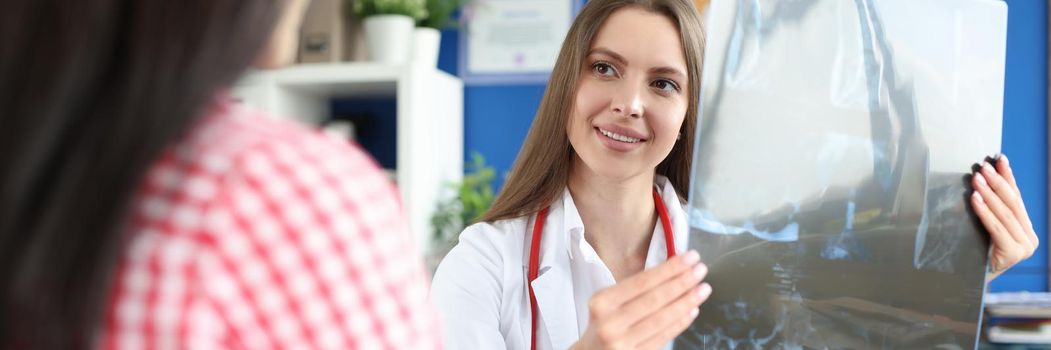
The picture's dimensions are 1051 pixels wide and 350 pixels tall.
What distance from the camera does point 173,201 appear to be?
0.43m

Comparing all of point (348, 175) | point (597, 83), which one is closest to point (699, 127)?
point (597, 83)

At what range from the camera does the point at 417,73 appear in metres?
2.51

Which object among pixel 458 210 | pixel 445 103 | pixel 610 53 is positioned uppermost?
pixel 610 53

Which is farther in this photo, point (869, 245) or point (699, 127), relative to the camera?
point (869, 245)

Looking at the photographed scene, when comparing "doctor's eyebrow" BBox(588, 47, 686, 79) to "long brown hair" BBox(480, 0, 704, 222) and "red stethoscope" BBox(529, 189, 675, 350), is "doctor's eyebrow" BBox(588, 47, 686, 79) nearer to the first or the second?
"long brown hair" BBox(480, 0, 704, 222)

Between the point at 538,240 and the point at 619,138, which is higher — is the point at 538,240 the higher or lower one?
the lower one

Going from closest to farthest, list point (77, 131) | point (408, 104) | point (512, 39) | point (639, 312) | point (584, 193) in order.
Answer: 1. point (77, 131)
2. point (639, 312)
3. point (584, 193)
4. point (408, 104)
5. point (512, 39)

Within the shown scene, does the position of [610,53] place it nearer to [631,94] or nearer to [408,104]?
[631,94]

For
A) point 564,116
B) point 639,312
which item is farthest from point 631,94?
point 639,312

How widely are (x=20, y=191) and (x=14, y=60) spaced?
2.3 inches

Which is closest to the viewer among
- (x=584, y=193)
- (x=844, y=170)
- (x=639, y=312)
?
(x=639, y=312)

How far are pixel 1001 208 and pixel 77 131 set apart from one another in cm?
109

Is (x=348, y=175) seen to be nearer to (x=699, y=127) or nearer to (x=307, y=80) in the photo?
(x=699, y=127)

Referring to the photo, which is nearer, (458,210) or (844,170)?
(844,170)
